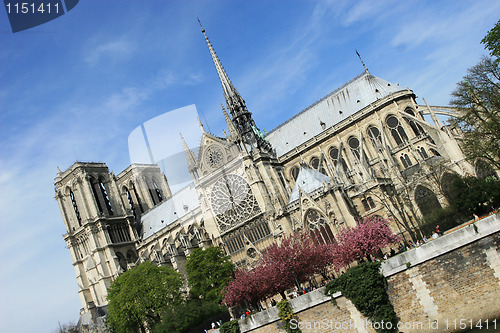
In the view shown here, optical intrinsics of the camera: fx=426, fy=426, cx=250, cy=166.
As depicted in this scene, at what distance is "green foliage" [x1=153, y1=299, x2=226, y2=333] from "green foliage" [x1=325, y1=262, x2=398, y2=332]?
58.5ft

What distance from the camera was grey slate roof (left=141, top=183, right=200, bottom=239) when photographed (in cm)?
5994

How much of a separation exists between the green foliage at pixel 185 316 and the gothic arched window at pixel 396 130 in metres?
24.6

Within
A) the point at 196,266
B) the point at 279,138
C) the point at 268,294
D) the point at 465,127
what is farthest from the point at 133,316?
the point at 465,127

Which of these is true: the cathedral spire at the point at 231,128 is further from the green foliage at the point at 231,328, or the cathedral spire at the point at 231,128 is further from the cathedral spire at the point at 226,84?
the green foliage at the point at 231,328

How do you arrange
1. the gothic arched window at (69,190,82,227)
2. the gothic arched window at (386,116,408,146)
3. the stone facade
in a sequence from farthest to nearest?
the gothic arched window at (69,190,82,227)
the gothic arched window at (386,116,408,146)
the stone facade

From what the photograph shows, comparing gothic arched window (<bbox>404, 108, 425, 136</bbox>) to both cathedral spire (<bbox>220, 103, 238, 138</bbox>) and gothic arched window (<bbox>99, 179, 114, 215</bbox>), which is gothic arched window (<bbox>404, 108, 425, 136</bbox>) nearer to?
cathedral spire (<bbox>220, 103, 238, 138</bbox>)

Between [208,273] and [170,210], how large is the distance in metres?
23.9

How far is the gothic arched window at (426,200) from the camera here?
35.8 m

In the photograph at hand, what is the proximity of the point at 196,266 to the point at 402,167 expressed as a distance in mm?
23142

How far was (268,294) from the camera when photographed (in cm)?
3152

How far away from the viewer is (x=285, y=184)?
47.8 meters

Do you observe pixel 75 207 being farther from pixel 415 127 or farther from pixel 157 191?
pixel 415 127

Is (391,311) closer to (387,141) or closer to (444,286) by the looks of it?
(444,286)

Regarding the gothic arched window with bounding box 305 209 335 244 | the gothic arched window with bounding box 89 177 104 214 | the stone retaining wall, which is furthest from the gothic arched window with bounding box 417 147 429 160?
the gothic arched window with bounding box 89 177 104 214
